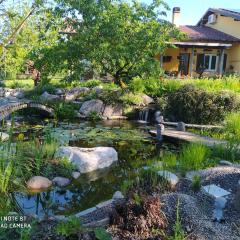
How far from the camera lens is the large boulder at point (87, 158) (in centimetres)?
671

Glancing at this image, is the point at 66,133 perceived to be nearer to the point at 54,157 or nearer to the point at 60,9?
the point at 54,157

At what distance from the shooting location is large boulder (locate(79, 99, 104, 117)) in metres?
13.7

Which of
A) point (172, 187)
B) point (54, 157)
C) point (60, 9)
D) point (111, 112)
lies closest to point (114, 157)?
point (54, 157)

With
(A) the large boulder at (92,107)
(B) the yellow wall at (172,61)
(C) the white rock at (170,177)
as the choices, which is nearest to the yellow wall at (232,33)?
(B) the yellow wall at (172,61)

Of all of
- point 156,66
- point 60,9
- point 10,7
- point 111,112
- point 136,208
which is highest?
point 60,9

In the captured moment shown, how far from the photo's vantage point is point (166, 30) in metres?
13.9

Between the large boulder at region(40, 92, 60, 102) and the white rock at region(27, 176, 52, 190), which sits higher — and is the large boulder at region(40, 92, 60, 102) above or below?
above

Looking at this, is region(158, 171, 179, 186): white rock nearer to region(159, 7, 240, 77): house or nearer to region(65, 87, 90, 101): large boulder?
region(65, 87, 90, 101): large boulder

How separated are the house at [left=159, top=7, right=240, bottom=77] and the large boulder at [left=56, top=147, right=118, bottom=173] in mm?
16832

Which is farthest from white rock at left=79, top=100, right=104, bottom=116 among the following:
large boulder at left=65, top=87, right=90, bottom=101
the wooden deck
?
the wooden deck

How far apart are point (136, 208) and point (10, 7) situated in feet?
8.41

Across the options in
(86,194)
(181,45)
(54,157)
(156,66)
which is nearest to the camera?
(86,194)

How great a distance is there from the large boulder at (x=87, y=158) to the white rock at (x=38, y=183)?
92 centimetres

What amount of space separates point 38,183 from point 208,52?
2183 centimetres
